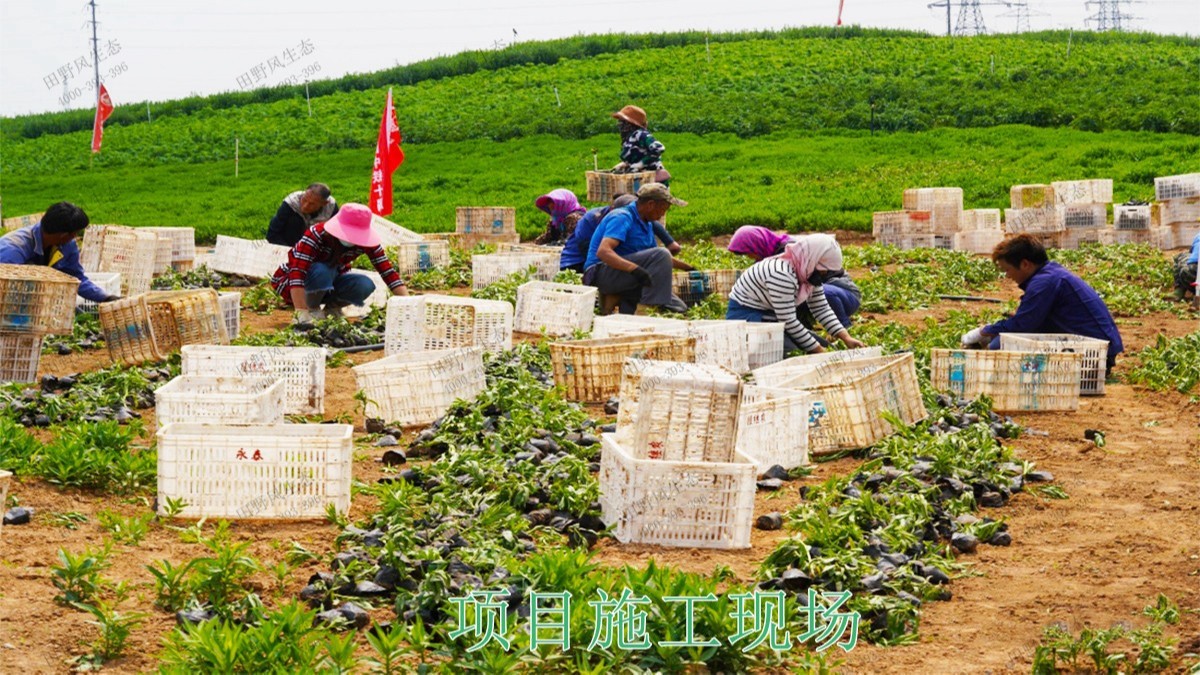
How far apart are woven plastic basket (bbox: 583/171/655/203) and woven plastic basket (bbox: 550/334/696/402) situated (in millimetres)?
7332

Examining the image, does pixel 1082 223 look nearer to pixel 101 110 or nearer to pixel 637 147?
pixel 637 147

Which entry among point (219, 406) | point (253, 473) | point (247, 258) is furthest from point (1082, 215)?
point (253, 473)

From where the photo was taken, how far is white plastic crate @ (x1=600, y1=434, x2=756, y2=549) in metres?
6.56

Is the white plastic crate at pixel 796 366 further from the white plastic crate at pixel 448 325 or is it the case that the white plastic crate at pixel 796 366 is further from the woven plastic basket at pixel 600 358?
the white plastic crate at pixel 448 325

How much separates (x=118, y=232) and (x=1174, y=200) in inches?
529

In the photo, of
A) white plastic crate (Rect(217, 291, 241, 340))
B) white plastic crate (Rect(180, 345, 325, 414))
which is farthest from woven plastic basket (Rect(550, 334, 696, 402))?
white plastic crate (Rect(217, 291, 241, 340))

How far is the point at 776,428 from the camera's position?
26.5 ft

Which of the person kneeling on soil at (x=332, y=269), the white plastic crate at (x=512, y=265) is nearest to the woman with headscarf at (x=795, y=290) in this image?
the person kneeling on soil at (x=332, y=269)

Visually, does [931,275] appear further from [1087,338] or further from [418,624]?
[418,624]

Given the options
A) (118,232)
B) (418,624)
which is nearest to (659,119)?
(118,232)

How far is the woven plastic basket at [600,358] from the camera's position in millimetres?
9930

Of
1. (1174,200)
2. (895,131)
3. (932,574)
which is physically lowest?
(932,574)

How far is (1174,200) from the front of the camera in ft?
61.5

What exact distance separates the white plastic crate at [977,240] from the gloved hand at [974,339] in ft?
27.2
